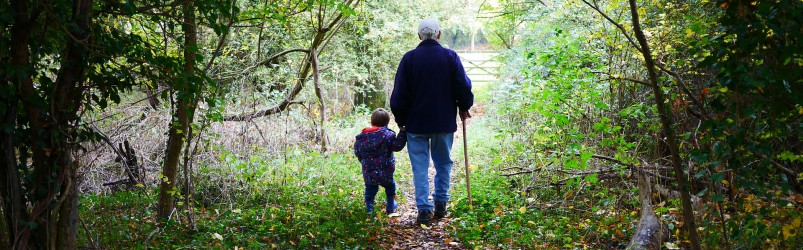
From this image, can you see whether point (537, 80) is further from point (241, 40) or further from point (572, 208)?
point (241, 40)

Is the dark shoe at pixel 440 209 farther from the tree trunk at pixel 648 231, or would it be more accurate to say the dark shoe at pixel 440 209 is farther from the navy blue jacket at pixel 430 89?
the tree trunk at pixel 648 231

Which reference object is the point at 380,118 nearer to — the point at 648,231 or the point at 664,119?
the point at 648,231

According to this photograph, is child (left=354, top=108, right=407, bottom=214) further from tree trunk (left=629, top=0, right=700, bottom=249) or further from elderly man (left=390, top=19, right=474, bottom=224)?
tree trunk (left=629, top=0, right=700, bottom=249)

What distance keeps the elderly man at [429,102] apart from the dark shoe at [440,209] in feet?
0.22

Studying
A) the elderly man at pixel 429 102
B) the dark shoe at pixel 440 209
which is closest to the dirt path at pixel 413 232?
the dark shoe at pixel 440 209

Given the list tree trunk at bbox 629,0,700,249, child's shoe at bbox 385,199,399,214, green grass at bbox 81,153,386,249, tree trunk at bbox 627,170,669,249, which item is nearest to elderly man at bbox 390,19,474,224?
child's shoe at bbox 385,199,399,214

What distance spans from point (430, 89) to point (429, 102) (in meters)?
0.14

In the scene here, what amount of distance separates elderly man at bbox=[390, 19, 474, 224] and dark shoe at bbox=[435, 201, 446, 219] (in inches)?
2.6

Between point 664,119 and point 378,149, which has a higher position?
point 664,119

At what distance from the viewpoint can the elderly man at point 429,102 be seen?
19.0ft

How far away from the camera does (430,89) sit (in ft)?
19.1

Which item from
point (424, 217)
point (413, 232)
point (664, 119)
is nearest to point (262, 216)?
point (413, 232)

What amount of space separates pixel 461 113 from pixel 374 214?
1343mm

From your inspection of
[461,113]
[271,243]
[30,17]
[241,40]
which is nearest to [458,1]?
[241,40]
